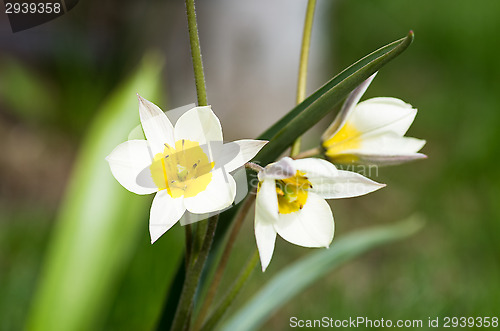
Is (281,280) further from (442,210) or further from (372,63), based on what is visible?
(442,210)

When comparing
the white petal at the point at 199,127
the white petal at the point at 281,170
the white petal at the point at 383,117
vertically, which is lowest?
the white petal at the point at 281,170

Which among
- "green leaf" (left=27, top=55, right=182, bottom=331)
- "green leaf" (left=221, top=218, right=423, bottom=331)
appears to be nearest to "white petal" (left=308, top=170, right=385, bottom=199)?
"green leaf" (left=221, top=218, right=423, bottom=331)

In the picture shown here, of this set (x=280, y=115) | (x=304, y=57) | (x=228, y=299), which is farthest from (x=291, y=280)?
(x=280, y=115)

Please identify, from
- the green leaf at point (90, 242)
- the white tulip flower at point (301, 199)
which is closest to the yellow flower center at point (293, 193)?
the white tulip flower at point (301, 199)

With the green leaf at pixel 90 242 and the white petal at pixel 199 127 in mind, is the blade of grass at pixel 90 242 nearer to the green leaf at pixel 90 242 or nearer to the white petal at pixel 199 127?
the green leaf at pixel 90 242

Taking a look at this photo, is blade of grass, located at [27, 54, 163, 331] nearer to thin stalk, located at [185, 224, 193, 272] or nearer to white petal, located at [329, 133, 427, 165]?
thin stalk, located at [185, 224, 193, 272]

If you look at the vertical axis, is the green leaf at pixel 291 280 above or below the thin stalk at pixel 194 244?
below
